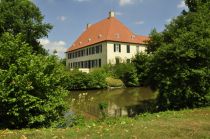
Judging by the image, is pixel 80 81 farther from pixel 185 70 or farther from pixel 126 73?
pixel 185 70

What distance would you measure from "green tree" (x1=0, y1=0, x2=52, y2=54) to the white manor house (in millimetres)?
17945

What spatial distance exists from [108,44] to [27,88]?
166ft

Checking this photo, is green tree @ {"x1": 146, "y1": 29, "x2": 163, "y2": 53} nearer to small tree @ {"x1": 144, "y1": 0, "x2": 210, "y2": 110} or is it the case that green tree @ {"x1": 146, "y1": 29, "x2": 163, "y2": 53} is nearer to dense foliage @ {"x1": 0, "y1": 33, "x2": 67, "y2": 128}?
small tree @ {"x1": 144, "y1": 0, "x2": 210, "y2": 110}

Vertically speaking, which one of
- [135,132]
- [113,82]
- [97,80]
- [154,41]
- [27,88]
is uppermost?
[154,41]

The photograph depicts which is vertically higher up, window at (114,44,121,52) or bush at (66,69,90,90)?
window at (114,44,121,52)

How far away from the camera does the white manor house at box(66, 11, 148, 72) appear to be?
209 ft

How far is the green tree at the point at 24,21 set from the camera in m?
42.4

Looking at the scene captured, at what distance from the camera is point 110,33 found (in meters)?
64.6

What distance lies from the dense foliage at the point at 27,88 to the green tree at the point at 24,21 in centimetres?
2754

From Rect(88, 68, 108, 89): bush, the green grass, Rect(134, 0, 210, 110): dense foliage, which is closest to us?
the green grass

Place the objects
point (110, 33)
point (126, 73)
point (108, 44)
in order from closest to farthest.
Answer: point (126, 73), point (108, 44), point (110, 33)

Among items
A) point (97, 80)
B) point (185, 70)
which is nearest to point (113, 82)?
point (97, 80)

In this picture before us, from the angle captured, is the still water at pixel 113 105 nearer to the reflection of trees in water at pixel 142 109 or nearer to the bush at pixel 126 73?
the reflection of trees in water at pixel 142 109

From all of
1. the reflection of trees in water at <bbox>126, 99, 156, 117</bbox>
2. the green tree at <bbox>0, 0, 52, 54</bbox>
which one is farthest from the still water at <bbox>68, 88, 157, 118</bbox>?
the green tree at <bbox>0, 0, 52, 54</bbox>
